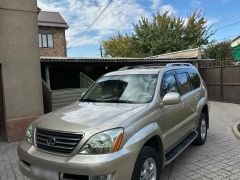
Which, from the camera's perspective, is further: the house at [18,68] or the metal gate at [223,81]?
the metal gate at [223,81]

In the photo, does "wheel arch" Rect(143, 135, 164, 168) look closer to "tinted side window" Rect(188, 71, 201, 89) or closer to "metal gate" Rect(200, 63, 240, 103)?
"tinted side window" Rect(188, 71, 201, 89)

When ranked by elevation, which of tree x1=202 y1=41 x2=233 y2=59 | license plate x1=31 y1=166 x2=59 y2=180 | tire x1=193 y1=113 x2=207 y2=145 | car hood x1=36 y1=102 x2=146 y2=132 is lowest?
tire x1=193 y1=113 x2=207 y2=145

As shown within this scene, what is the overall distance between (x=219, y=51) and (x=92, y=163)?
29.1 meters

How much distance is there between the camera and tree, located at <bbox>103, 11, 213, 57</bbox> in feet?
94.5

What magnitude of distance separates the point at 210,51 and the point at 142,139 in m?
29.1

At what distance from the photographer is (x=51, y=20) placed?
27.5m

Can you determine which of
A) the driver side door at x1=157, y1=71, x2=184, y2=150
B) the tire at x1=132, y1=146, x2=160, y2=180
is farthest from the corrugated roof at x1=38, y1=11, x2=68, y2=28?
the tire at x1=132, y1=146, x2=160, y2=180

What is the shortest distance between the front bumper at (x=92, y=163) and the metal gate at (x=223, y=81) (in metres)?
12.1

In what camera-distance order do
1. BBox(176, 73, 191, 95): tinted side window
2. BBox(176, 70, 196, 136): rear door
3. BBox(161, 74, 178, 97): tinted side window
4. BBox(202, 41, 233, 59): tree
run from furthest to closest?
BBox(202, 41, 233, 59): tree < BBox(176, 73, 191, 95): tinted side window < BBox(176, 70, 196, 136): rear door < BBox(161, 74, 178, 97): tinted side window

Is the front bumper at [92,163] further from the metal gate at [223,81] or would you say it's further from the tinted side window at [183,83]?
the metal gate at [223,81]

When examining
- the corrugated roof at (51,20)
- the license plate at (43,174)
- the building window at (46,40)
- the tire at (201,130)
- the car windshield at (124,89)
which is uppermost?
the corrugated roof at (51,20)

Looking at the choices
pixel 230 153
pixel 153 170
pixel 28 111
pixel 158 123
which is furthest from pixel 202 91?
pixel 28 111

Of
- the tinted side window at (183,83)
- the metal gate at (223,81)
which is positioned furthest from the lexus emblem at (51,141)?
the metal gate at (223,81)

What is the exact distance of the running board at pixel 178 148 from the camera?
4.31 meters
